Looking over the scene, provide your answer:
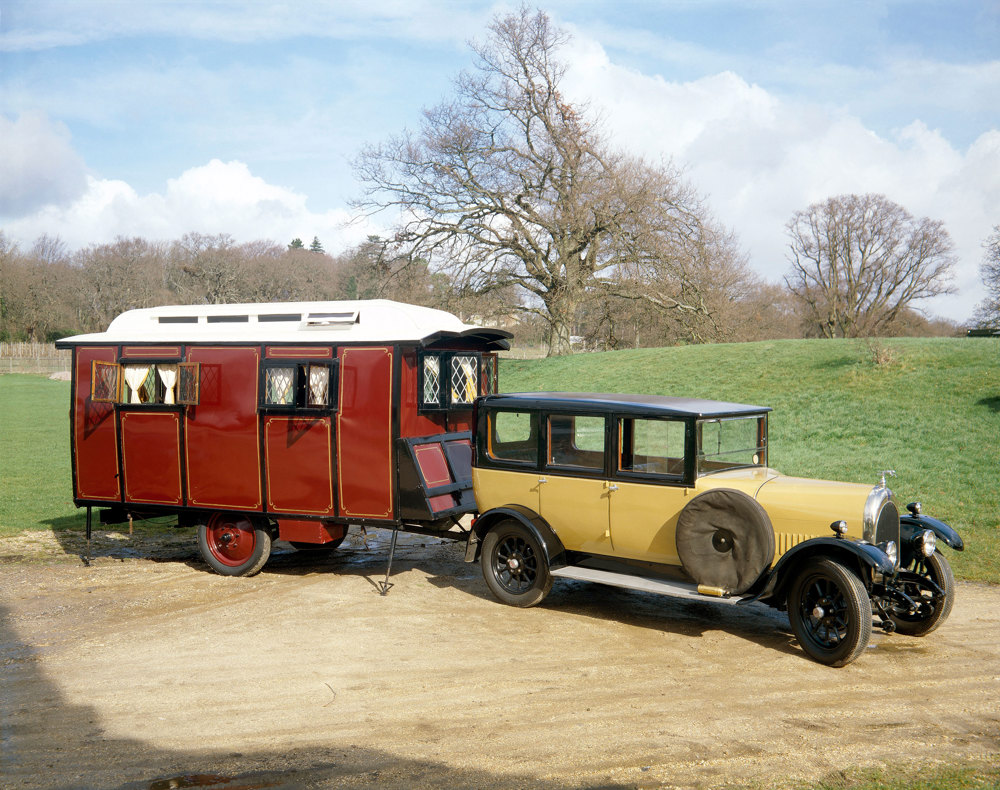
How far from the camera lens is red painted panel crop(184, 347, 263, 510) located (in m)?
10.7

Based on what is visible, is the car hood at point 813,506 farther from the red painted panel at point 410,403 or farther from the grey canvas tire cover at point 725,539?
the red painted panel at point 410,403

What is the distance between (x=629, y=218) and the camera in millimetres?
35250

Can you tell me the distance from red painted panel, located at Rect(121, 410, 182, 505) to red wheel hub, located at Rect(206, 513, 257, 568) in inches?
22.9

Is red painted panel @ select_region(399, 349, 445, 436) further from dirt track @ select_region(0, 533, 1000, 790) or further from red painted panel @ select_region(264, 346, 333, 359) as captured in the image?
dirt track @ select_region(0, 533, 1000, 790)

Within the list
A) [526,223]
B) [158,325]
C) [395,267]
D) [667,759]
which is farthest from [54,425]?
[667,759]

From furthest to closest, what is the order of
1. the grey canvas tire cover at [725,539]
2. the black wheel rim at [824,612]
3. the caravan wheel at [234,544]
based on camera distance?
the caravan wheel at [234,544] → the grey canvas tire cover at [725,539] → the black wheel rim at [824,612]

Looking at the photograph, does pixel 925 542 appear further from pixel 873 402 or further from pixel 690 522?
pixel 873 402

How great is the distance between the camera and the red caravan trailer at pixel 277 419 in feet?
33.2

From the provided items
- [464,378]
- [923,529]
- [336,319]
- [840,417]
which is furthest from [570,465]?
[840,417]

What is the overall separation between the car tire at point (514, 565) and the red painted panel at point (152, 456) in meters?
4.44

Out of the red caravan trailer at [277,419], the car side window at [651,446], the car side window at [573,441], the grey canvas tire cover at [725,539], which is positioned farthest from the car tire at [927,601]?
the red caravan trailer at [277,419]

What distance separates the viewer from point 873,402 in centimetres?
2208

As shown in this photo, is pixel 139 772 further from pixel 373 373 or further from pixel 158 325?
pixel 158 325

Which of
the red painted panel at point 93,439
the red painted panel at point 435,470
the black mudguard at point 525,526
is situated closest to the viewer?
the black mudguard at point 525,526
